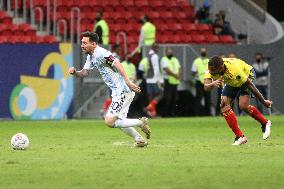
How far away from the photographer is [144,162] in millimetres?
13445

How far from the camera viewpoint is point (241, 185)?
422 inches

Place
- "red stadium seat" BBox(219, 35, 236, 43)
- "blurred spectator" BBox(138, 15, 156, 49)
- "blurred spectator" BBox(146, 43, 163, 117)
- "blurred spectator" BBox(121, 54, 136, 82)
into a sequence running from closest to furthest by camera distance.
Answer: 1. "blurred spectator" BBox(121, 54, 136, 82)
2. "blurred spectator" BBox(146, 43, 163, 117)
3. "blurred spectator" BBox(138, 15, 156, 49)
4. "red stadium seat" BBox(219, 35, 236, 43)

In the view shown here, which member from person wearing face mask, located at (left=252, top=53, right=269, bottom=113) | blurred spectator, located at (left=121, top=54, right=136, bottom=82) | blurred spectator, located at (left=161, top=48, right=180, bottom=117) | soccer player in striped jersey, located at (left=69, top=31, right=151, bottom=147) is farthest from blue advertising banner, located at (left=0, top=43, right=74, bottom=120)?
soccer player in striped jersey, located at (left=69, top=31, right=151, bottom=147)

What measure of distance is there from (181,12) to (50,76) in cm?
778

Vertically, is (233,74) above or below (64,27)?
above

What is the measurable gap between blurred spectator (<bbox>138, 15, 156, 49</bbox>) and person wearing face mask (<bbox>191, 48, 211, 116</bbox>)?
159 cm

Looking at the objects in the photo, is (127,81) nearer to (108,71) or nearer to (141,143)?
(108,71)

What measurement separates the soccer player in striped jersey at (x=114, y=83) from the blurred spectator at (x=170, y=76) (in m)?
14.4

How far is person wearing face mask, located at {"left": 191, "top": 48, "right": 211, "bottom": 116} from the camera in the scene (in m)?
31.3

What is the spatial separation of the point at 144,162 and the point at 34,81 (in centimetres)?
1649

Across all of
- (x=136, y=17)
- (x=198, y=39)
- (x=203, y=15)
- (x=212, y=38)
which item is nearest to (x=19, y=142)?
(x=136, y=17)

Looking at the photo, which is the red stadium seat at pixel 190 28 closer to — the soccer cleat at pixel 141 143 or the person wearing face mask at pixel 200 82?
the person wearing face mask at pixel 200 82

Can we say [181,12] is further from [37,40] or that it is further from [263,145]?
[263,145]

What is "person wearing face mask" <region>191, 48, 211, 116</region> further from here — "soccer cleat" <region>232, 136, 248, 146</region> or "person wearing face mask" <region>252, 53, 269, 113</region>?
"soccer cleat" <region>232, 136, 248, 146</region>
